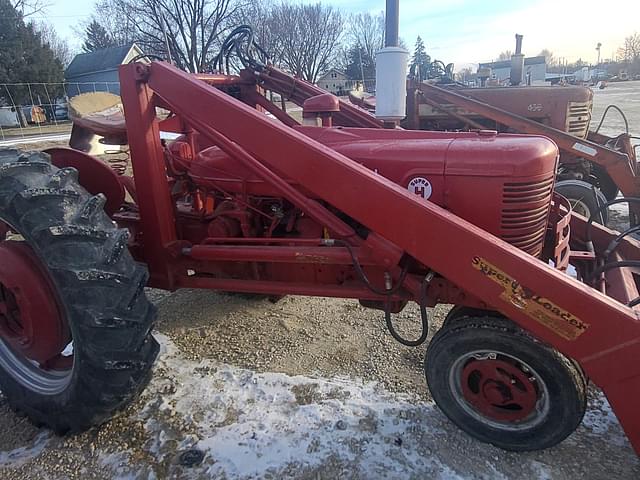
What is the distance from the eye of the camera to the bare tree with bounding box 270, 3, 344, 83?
144ft

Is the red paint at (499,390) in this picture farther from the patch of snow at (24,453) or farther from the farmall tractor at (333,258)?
the patch of snow at (24,453)

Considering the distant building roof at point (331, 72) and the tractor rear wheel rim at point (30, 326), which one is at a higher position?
the distant building roof at point (331, 72)

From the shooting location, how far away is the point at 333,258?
A: 7.95 ft

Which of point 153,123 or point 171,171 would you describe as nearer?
point 153,123

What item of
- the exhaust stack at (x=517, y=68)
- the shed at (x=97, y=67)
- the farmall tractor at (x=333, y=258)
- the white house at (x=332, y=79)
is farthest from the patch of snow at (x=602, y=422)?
the white house at (x=332, y=79)

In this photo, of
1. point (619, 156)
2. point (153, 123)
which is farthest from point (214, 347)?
point (619, 156)

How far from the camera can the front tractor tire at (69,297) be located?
2020 millimetres

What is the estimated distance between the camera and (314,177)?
2080 mm

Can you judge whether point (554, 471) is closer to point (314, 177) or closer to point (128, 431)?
point (314, 177)

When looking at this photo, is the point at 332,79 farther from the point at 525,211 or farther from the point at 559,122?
the point at 525,211

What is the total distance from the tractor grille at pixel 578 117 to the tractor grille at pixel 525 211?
5.16 metres

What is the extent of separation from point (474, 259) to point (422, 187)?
59 centimetres

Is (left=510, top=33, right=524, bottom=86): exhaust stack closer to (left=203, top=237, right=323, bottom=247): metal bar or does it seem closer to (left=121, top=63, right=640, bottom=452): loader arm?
(left=203, top=237, right=323, bottom=247): metal bar

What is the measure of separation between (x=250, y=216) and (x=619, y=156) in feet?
15.6
